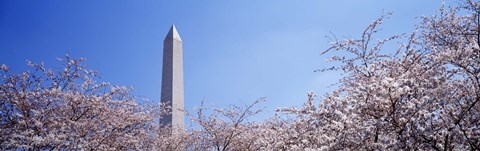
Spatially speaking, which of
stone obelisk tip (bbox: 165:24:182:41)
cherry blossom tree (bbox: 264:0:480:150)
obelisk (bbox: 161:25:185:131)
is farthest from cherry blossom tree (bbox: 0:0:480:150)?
stone obelisk tip (bbox: 165:24:182:41)

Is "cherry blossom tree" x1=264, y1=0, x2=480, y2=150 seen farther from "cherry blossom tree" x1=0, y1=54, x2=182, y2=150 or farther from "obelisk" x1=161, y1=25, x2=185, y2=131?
"obelisk" x1=161, y1=25, x2=185, y2=131

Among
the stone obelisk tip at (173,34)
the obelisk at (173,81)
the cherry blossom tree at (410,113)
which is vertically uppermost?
the stone obelisk tip at (173,34)

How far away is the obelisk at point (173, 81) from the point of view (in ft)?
58.2

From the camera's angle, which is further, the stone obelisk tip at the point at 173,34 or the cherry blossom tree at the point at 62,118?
the stone obelisk tip at the point at 173,34

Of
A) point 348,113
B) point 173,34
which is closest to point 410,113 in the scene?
point 348,113

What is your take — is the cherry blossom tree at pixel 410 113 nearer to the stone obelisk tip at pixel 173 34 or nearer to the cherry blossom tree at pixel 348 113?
the cherry blossom tree at pixel 348 113

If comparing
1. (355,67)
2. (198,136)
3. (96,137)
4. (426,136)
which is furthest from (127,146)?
(426,136)

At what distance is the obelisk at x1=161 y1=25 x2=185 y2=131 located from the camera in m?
17.7

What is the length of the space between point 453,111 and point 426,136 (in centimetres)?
49

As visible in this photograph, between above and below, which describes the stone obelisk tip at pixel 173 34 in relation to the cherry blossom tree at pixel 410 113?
above

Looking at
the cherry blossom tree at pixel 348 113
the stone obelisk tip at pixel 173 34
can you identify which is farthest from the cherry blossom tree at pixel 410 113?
the stone obelisk tip at pixel 173 34

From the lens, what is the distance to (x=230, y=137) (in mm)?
11977

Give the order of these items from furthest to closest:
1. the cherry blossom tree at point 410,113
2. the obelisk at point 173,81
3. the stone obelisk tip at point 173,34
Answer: the stone obelisk tip at point 173,34, the obelisk at point 173,81, the cherry blossom tree at point 410,113

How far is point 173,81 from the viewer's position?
1838cm
